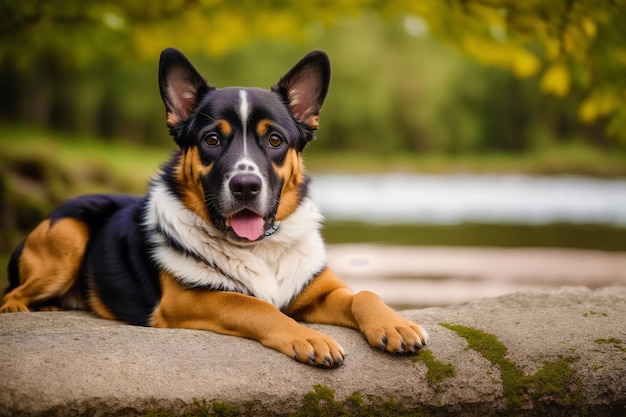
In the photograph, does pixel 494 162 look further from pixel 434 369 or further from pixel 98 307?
pixel 434 369

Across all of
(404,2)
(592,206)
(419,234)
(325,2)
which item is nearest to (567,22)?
(404,2)

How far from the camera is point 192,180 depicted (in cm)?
422

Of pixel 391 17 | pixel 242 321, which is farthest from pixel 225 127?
pixel 391 17

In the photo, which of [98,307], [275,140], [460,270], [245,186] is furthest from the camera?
[460,270]

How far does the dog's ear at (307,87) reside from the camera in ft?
14.7

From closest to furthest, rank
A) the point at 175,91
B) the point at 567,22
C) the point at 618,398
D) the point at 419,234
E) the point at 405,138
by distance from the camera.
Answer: the point at 618,398 → the point at 175,91 → the point at 567,22 → the point at 419,234 → the point at 405,138

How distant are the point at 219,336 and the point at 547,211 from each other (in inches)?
586

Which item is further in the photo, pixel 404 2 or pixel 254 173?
pixel 404 2

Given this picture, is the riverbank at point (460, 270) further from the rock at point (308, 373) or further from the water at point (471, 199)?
the rock at point (308, 373)

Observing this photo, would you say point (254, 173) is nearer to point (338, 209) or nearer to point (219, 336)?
point (219, 336)

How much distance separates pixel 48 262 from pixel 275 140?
2.01 m

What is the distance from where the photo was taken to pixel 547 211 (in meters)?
17.1

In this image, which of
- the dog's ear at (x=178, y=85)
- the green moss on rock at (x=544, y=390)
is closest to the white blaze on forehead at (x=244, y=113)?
the dog's ear at (x=178, y=85)

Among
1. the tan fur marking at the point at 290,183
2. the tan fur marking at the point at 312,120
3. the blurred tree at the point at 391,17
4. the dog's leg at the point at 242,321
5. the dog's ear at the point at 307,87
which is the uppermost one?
the blurred tree at the point at 391,17
